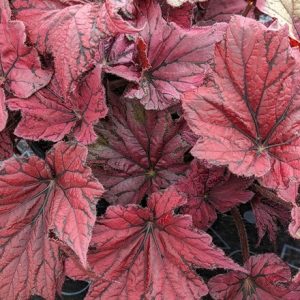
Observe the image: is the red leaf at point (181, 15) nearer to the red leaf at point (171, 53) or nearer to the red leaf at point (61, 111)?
the red leaf at point (171, 53)

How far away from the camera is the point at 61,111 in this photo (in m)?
1.00

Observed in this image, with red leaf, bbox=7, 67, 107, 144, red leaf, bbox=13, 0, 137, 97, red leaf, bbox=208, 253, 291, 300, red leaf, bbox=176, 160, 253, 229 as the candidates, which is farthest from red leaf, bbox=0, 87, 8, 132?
red leaf, bbox=208, 253, 291, 300

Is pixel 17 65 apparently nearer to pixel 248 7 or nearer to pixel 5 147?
pixel 5 147

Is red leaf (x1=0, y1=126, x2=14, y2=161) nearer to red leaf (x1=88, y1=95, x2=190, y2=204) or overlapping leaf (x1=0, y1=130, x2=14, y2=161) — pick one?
overlapping leaf (x1=0, y1=130, x2=14, y2=161)

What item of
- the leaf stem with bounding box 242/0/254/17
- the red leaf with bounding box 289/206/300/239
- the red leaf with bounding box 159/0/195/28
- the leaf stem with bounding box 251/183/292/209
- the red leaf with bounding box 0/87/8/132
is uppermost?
the leaf stem with bounding box 242/0/254/17

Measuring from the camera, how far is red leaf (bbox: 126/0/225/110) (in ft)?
3.25

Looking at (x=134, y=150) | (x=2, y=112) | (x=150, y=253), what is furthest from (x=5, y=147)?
(x=150, y=253)

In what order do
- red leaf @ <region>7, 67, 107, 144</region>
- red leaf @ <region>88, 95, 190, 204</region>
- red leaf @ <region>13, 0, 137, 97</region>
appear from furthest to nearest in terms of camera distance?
red leaf @ <region>88, 95, 190, 204</region> → red leaf @ <region>7, 67, 107, 144</region> → red leaf @ <region>13, 0, 137, 97</region>

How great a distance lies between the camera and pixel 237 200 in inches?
40.5

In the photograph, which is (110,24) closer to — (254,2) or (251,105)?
(251,105)

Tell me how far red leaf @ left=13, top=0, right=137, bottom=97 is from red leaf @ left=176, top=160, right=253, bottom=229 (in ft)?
0.97

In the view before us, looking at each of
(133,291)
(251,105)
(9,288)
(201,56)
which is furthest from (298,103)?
(9,288)

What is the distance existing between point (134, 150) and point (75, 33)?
0.95ft

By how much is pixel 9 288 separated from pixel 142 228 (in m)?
0.27
